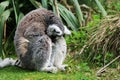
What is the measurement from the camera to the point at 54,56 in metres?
8.85

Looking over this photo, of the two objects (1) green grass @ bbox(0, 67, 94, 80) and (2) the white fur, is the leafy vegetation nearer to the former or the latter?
(1) green grass @ bbox(0, 67, 94, 80)

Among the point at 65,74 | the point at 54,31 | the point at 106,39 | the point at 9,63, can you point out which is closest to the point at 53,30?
the point at 54,31

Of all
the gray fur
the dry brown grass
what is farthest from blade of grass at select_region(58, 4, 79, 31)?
the gray fur

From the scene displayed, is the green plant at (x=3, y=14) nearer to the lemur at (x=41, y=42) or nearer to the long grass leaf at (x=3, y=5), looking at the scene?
the long grass leaf at (x=3, y=5)

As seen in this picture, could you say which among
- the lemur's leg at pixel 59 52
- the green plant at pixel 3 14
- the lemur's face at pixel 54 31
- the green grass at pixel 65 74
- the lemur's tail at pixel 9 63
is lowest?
the green grass at pixel 65 74

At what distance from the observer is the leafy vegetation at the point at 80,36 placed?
8815mm

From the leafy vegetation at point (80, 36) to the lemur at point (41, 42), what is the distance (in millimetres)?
217

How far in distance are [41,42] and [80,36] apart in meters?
2.26

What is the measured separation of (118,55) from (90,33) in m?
1.13

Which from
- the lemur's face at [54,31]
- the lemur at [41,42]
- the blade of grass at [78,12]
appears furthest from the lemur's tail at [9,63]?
the blade of grass at [78,12]

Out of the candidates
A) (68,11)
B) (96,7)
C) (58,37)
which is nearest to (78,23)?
(68,11)

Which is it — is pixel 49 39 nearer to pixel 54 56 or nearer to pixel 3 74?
pixel 54 56

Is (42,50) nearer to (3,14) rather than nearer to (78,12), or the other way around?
(3,14)

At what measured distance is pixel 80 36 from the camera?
10625mm
